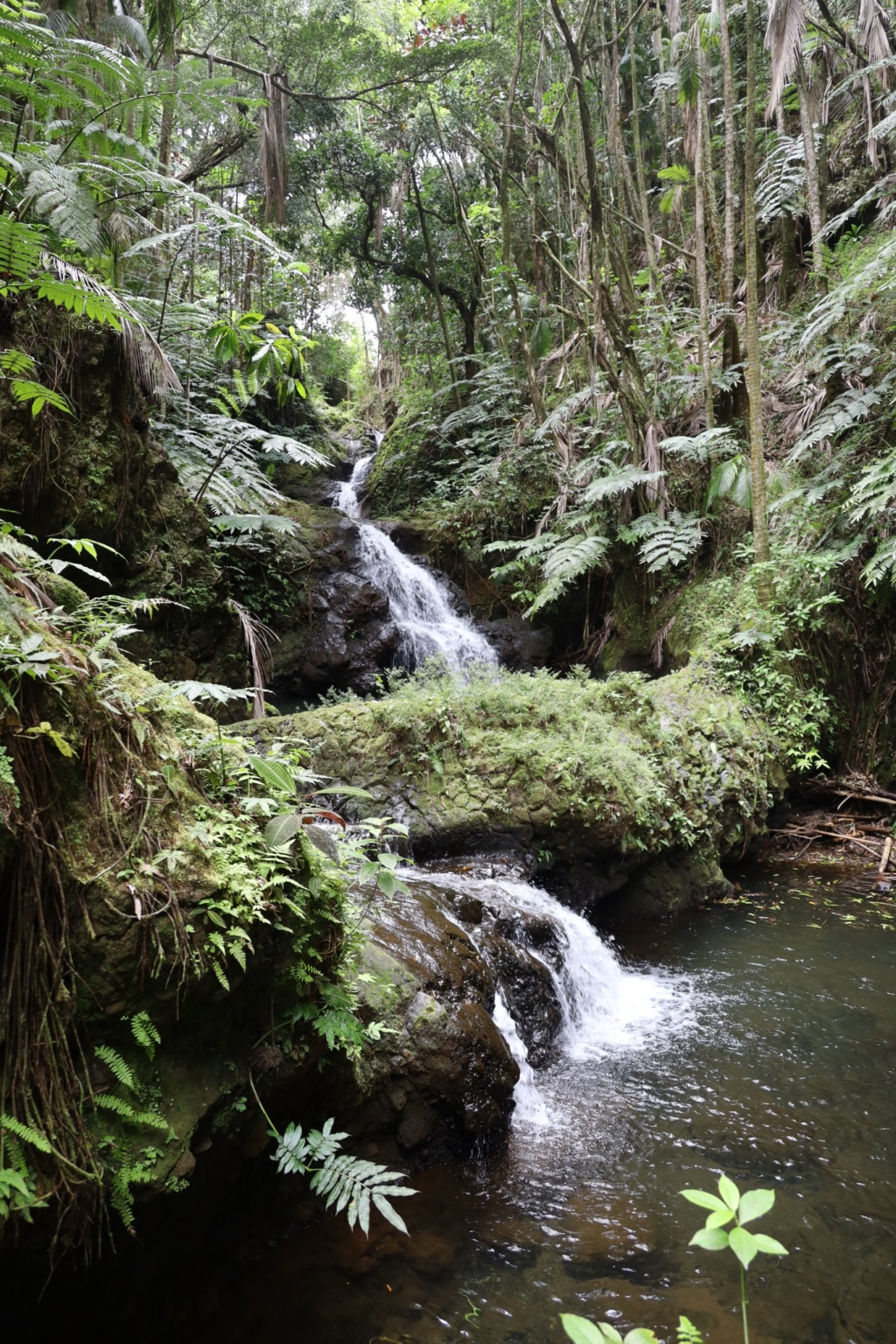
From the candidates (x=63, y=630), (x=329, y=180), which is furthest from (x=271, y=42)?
(x=63, y=630)

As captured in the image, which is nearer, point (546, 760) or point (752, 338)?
point (546, 760)

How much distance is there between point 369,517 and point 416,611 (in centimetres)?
354

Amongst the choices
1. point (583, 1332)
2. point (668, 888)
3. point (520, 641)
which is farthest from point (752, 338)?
point (583, 1332)

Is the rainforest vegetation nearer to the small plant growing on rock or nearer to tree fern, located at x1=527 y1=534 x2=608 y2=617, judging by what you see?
tree fern, located at x1=527 y1=534 x2=608 y2=617

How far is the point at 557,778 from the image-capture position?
20.4 ft

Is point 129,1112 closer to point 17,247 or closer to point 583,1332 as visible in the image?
point 583,1332

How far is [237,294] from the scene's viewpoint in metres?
14.0

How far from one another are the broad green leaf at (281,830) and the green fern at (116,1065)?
0.76 meters

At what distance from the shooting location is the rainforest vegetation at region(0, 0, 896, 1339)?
86.9 inches

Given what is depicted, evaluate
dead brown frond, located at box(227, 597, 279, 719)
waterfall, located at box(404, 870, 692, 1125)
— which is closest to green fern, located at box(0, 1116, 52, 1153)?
waterfall, located at box(404, 870, 692, 1125)

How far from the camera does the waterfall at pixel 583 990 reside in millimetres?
4605

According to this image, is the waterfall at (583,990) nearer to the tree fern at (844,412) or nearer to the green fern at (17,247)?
the green fern at (17,247)

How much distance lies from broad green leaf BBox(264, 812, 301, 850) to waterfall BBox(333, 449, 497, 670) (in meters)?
7.54

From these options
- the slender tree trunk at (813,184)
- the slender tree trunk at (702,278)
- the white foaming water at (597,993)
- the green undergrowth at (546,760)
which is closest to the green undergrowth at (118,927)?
the white foaming water at (597,993)
